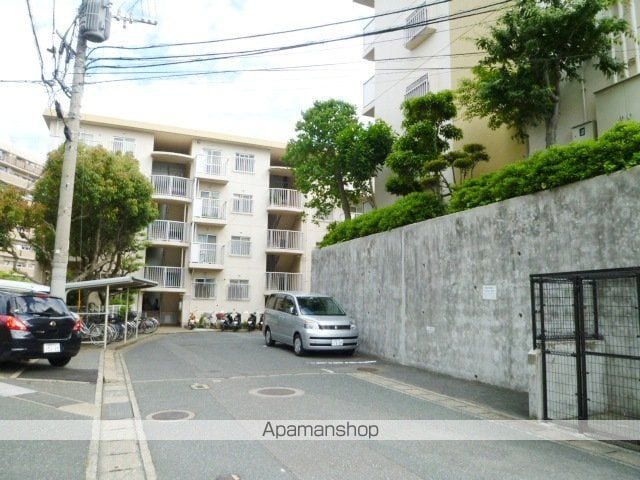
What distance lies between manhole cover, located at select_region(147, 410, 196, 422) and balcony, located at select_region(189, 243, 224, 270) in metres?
20.8

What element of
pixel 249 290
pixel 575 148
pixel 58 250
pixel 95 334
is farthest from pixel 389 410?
pixel 249 290

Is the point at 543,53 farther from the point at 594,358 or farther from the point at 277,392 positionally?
the point at 277,392

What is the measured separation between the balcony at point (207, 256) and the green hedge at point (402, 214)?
14016 millimetres

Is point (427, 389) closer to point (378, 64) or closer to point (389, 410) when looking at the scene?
point (389, 410)

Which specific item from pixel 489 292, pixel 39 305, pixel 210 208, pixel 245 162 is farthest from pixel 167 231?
pixel 489 292

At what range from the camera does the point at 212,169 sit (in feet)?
93.3

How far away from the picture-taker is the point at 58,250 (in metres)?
12.3

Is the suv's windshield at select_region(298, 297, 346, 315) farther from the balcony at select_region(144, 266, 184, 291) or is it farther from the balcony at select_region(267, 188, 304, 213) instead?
the balcony at select_region(267, 188, 304, 213)

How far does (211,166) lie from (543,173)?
22.9 m

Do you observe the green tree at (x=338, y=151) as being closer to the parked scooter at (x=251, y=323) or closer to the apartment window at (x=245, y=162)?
the parked scooter at (x=251, y=323)

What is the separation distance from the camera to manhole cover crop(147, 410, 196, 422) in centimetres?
639

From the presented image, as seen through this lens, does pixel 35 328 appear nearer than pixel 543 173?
No

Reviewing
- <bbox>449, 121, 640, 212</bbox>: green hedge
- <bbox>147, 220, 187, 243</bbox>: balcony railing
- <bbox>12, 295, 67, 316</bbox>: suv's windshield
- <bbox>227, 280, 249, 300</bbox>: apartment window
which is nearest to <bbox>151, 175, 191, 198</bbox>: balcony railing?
<bbox>147, 220, 187, 243</bbox>: balcony railing

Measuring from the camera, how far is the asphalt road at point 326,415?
4598 mm
